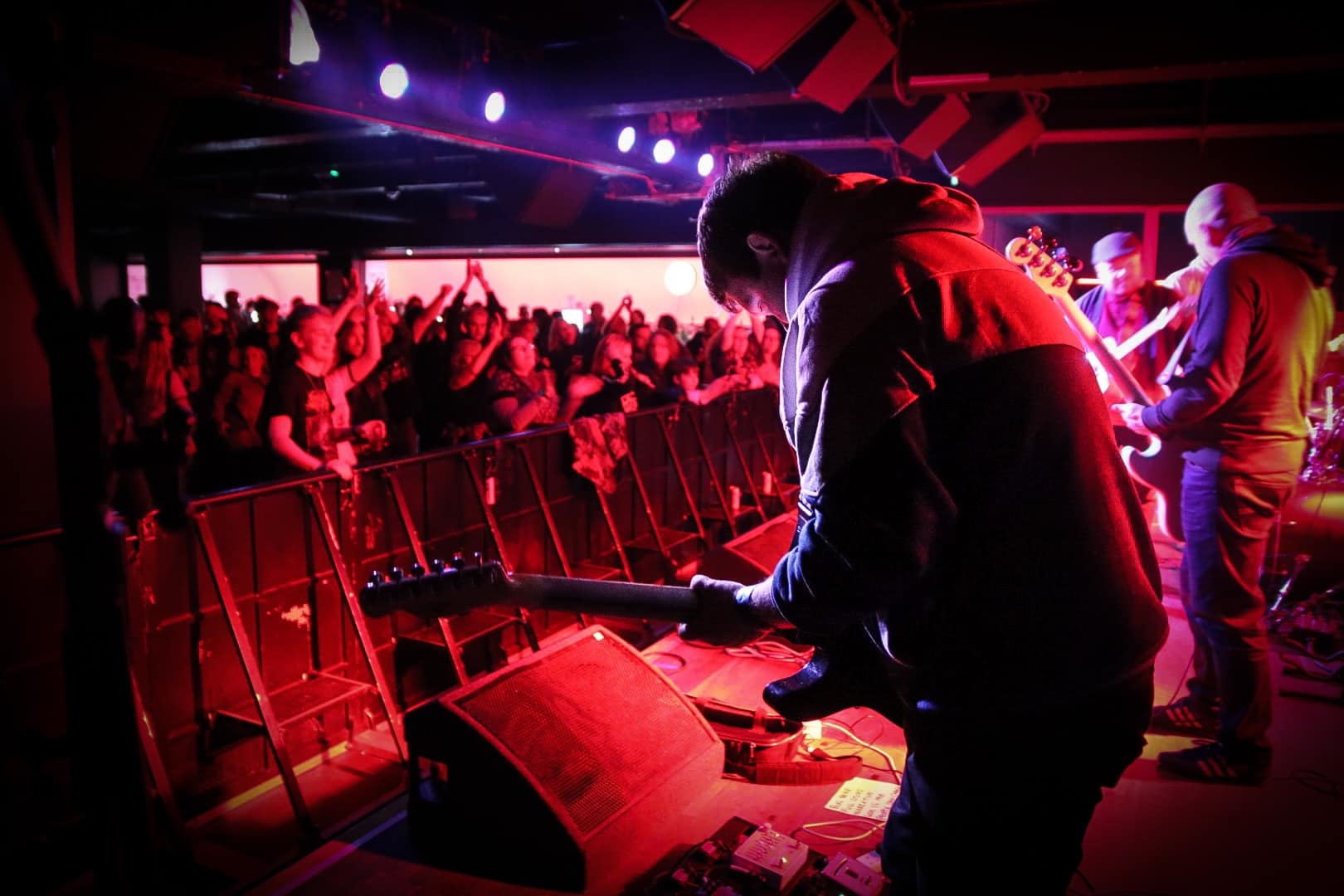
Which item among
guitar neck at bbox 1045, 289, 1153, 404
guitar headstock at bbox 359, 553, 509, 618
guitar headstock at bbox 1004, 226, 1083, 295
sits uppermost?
guitar headstock at bbox 1004, 226, 1083, 295

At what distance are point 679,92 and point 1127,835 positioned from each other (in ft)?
14.5

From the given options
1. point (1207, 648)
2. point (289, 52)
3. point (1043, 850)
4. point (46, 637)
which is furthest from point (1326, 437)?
point (46, 637)

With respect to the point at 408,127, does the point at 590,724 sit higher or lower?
lower

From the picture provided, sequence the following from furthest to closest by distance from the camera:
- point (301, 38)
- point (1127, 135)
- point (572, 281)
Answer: point (572, 281) → point (1127, 135) → point (301, 38)

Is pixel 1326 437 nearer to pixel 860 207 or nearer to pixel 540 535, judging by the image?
pixel 540 535

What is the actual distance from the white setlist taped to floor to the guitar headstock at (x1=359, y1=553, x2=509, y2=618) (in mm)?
1497

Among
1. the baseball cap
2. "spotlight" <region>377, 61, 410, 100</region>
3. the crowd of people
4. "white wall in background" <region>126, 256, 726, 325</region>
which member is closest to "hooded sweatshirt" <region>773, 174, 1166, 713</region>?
the crowd of people

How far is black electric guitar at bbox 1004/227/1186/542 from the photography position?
3.67 meters

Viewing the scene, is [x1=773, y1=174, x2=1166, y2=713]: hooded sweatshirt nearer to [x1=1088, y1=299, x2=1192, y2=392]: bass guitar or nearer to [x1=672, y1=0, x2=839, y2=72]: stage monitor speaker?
[x1=672, y1=0, x2=839, y2=72]: stage monitor speaker

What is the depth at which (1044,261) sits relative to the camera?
369cm

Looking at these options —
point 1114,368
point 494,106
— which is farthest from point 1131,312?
point 494,106

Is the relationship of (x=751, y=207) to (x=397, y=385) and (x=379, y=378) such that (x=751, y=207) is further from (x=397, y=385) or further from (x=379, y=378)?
(x=397, y=385)

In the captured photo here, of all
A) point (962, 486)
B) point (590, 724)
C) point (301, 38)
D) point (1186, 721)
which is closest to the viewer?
point (962, 486)

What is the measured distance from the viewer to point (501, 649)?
4797 mm
